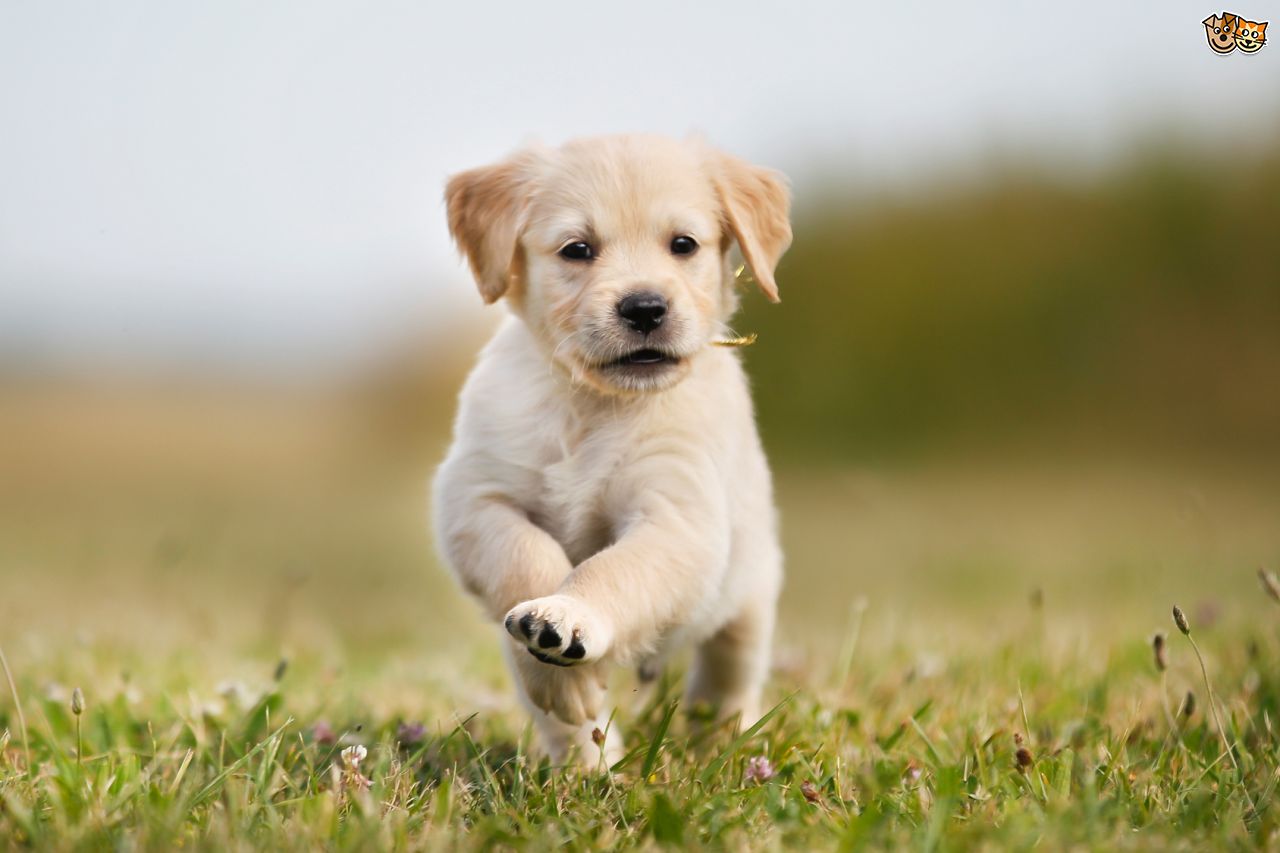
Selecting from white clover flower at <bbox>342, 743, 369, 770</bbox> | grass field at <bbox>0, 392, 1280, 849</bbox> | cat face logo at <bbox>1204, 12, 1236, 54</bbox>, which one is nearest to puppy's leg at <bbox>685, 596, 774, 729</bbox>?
grass field at <bbox>0, 392, 1280, 849</bbox>

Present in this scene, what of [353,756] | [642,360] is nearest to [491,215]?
[642,360]

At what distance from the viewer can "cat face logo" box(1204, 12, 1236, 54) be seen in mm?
3535

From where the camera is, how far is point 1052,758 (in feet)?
9.16

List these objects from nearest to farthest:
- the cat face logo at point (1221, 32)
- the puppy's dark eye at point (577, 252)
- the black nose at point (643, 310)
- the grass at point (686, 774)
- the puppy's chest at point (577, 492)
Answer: the grass at point (686, 774) → the black nose at point (643, 310) → the puppy's chest at point (577, 492) → the puppy's dark eye at point (577, 252) → the cat face logo at point (1221, 32)

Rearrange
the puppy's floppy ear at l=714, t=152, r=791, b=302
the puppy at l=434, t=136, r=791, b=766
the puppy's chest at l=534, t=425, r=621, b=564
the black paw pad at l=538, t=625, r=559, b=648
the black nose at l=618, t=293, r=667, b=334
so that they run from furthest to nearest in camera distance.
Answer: the puppy's floppy ear at l=714, t=152, r=791, b=302 < the puppy's chest at l=534, t=425, r=621, b=564 < the black nose at l=618, t=293, r=667, b=334 < the puppy at l=434, t=136, r=791, b=766 < the black paw pad at l=538, t=625, r=559, b=648

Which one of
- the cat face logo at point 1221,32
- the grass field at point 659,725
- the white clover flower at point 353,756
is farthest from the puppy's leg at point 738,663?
the cat face logo at point 1221,32

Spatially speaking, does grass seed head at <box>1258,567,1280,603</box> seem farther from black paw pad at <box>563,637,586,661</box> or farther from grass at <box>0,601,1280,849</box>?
black paw pad at <box>563,637,586,661</box>

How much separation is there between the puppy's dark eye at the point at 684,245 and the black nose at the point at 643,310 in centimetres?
26

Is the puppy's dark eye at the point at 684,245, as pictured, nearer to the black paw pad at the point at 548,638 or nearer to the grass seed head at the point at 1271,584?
the black paw pad at the point at 548,638

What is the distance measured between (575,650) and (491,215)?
1.31 m

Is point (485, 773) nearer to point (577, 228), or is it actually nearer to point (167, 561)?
point (577, 228)

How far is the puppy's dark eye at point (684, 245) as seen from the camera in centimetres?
311

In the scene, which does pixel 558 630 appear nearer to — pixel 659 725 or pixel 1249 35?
pixel 659 725

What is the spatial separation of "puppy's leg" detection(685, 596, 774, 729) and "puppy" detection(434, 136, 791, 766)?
215 mm
